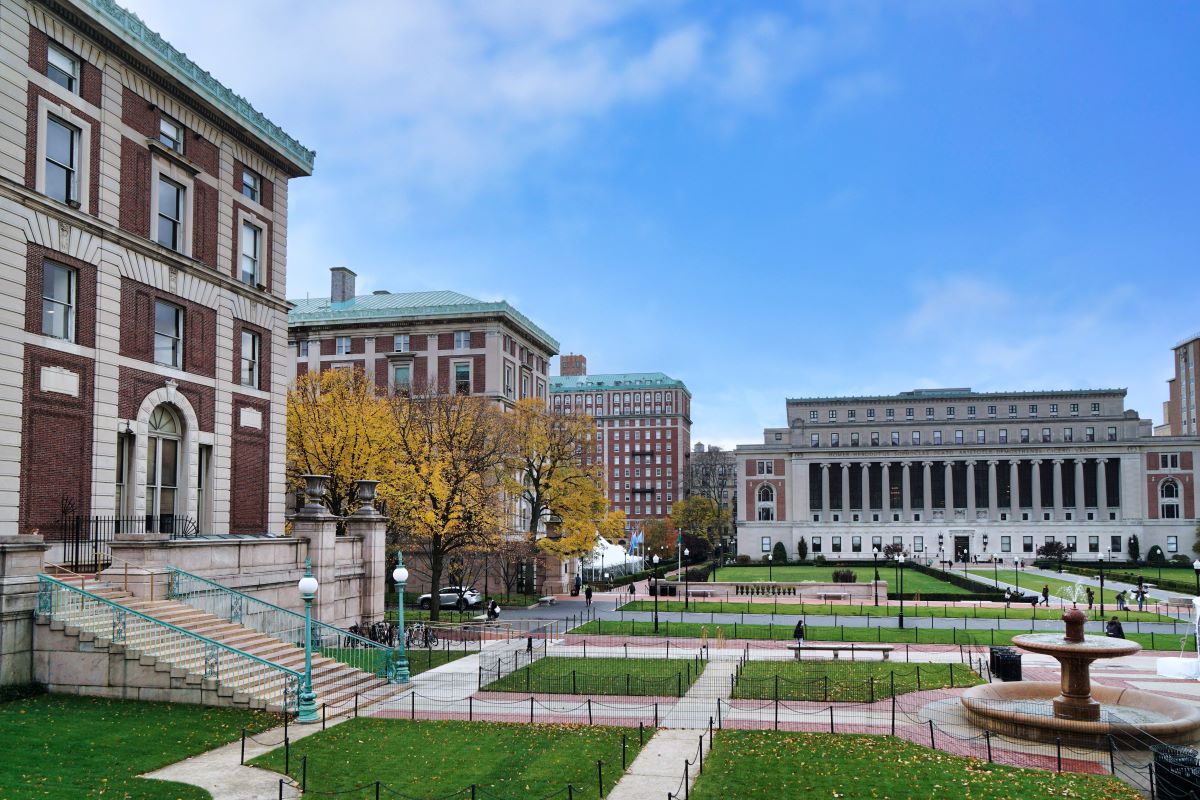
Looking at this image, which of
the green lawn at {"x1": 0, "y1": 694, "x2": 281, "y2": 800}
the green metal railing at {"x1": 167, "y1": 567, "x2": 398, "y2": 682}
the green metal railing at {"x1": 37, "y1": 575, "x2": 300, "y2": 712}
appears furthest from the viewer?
the green metal railing at {"x1": 167, "y1": 567, "x2": 398, "y2": 682}

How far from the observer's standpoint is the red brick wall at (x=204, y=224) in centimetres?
3353

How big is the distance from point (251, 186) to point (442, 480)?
63.1ft

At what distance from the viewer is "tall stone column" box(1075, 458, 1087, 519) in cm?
12356

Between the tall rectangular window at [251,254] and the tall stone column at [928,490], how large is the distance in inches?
4264

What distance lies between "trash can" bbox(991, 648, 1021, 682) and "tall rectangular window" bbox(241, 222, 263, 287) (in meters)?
29.5

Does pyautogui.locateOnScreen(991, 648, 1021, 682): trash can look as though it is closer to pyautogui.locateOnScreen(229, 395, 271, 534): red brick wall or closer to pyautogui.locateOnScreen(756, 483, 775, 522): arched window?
pyautogui.locateOnScreen(229, 395, 271, 534): red brick wall

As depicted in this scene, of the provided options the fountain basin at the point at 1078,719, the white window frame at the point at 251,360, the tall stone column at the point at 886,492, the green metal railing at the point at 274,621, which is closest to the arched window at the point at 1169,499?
the tall stone column at the point at 886,492

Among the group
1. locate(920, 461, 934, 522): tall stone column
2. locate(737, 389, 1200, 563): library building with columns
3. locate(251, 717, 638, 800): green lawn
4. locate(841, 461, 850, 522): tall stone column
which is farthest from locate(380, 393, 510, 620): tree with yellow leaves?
locate(920, 461, 934, 522): tall stone column

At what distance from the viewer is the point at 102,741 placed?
19922 mm

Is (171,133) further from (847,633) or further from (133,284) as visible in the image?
(847,633)

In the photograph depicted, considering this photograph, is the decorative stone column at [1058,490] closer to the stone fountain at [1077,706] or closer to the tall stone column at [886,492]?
the tall stone column at [886,492]

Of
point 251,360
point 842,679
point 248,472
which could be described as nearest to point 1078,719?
point 842,679

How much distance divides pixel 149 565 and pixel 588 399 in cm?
15183

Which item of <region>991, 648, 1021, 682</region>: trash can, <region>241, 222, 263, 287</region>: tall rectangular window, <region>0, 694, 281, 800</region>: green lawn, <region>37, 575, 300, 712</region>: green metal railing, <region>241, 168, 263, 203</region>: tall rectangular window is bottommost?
<region>991, 648, 1021, 682</region>: trash can
